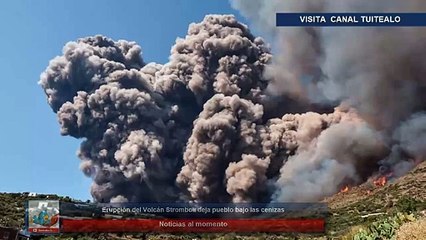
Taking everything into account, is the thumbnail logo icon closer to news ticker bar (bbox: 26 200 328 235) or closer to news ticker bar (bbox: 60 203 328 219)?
news ticker bar (bbox: 26 200 328 235)

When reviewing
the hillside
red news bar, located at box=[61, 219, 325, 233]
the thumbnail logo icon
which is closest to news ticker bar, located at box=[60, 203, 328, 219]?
the thumbnail logo icon

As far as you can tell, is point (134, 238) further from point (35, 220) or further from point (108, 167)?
point (108, 167)

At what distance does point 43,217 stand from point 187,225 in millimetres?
19745

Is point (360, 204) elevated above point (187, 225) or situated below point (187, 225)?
below

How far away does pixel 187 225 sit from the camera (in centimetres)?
6919

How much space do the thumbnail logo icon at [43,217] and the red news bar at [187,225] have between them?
1.49m

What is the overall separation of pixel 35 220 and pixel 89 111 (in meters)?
36.3

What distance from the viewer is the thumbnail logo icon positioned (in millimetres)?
53250

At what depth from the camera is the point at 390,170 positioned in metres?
72.2

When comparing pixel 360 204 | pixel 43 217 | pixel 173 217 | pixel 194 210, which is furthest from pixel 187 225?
pixel 360 204

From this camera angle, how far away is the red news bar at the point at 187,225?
2325 inches

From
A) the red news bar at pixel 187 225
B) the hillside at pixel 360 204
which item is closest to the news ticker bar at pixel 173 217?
the red news bar at pixel 187 225

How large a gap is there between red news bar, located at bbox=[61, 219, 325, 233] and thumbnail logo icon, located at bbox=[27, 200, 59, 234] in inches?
58.6

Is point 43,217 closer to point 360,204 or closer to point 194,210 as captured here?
point 194,210
